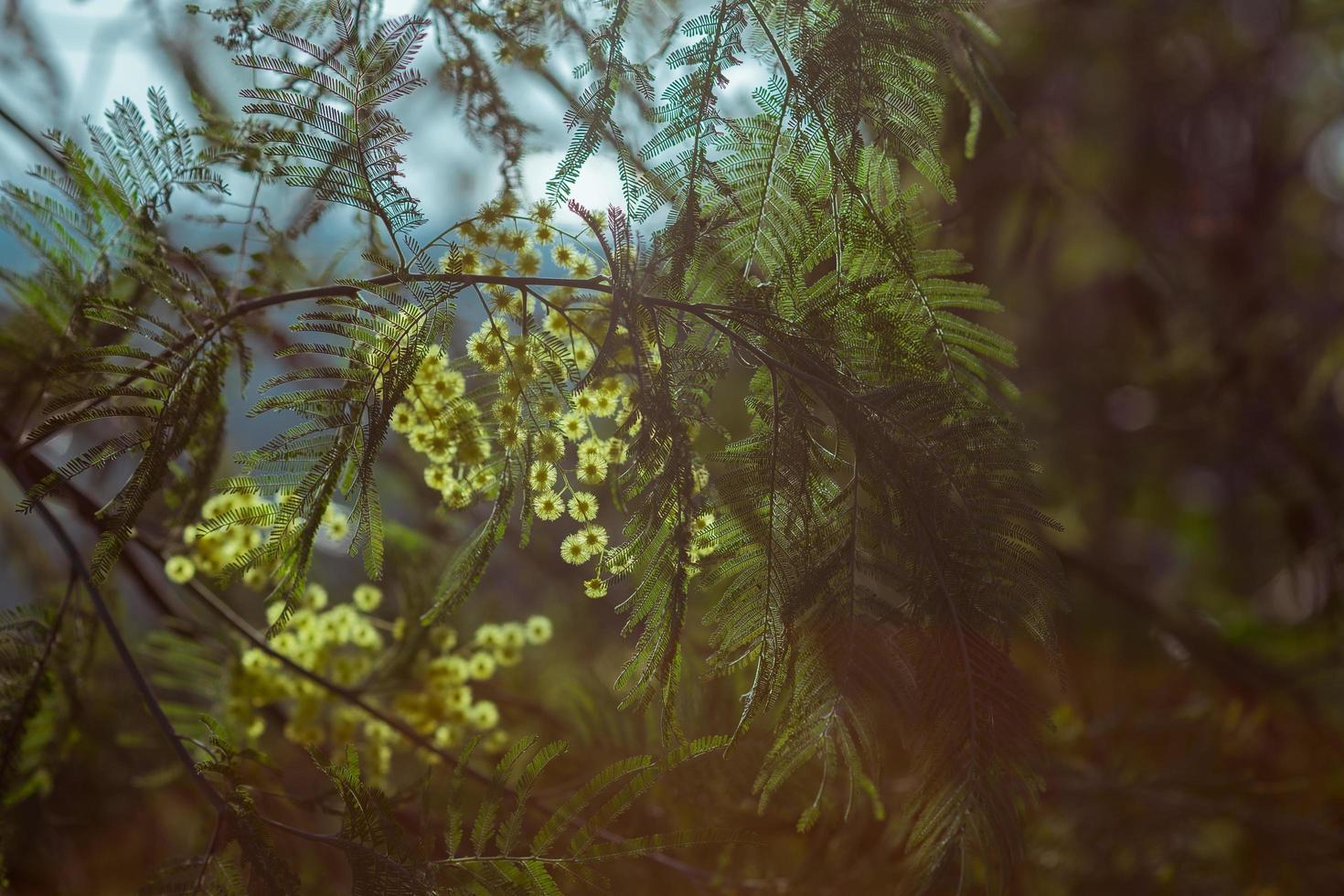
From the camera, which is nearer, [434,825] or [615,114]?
[615,114]

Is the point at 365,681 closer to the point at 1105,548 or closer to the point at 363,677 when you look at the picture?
the point at 363,677

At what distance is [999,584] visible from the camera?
0.62m

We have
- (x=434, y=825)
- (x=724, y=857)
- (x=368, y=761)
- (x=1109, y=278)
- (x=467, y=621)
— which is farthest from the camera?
(x=1109, y=278)

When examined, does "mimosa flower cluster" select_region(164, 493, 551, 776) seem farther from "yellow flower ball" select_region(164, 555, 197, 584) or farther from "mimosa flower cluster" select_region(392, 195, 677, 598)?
"mimosa flower cluster" select_region(392, 195, 677, 598)

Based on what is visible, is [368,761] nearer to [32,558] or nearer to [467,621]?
[467,621]

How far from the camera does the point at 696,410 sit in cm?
66

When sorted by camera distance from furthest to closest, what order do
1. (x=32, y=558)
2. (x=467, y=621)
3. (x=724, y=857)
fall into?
(x=467, y=621) < (x=32, y=558) < (x=724, y=857)

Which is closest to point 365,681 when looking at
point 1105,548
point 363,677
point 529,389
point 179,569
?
point 363,677

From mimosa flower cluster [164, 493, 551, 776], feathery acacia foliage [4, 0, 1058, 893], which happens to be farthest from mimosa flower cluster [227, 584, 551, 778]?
feathery acacia foliage [4, 0, 1058, 893]

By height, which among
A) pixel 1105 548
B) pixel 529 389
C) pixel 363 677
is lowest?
pixel 363 677

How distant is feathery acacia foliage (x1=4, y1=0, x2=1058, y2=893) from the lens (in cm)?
63

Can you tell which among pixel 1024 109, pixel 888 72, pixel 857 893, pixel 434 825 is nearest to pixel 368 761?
pixel 434 825

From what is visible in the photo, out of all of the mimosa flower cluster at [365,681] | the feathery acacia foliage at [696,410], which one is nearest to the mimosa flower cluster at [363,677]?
the mimosa flower cluster at [365,681]

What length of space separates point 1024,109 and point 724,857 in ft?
5.86
